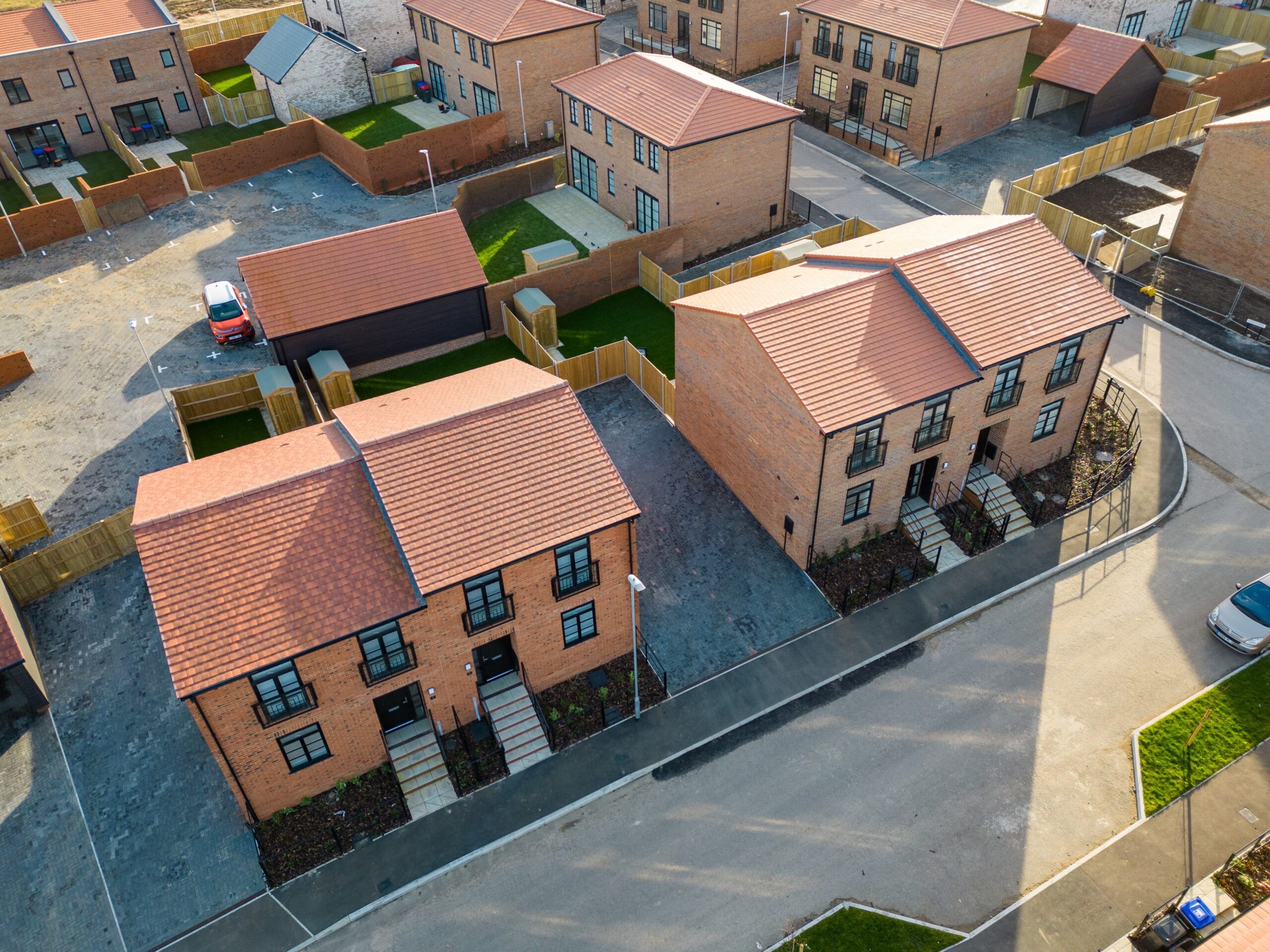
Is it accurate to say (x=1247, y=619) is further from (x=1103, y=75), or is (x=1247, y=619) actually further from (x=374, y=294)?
(x=1103, y=75)

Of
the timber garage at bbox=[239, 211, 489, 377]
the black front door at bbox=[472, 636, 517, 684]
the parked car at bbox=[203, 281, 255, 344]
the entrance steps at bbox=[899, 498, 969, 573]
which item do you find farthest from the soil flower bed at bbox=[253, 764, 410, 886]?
the parked car at bbox=[203, 281, 255, 344]

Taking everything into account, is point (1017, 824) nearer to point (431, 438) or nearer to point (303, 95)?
point (431, 438)

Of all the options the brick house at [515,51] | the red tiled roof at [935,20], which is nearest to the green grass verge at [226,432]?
the brick house at [515,51]

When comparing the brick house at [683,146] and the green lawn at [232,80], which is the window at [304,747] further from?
the green lawn at [232,80]

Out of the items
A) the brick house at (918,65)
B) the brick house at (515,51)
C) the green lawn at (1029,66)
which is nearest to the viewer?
the brick house at (918,65)

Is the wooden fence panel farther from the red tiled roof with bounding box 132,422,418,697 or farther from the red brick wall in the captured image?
the red brick wall

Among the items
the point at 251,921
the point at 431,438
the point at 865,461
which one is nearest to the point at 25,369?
the point at 431,438

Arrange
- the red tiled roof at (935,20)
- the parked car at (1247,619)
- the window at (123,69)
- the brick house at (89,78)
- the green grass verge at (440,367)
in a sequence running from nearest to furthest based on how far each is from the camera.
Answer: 1. the parked car at (1247,619)
2. the green grass verge at (440,367)
3. the red tiled roof at (935,20)
4. the brick house at (89,78)
5. the window at (123,69)
